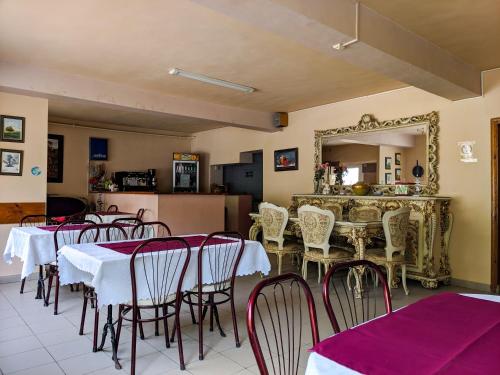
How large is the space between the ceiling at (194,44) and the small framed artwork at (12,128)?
3.02ft

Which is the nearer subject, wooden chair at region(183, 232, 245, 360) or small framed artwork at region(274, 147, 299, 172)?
wooden chair at region(183, 232, 245, 360)

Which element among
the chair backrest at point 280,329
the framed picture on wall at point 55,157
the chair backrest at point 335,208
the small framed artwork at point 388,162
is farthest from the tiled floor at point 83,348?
the framed picture on wall at point 55,157

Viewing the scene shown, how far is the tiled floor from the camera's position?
2441 mm

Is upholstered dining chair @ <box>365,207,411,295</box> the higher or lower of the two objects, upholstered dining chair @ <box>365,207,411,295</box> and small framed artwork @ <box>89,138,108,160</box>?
the lower

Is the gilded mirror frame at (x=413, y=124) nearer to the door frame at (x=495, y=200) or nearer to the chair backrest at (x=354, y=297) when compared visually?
the door frame at (x=495, y=200)

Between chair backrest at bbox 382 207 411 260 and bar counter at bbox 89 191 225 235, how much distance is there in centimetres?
316

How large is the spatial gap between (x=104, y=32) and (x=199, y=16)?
98 centimetres

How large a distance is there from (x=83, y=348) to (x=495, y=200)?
4559 mm

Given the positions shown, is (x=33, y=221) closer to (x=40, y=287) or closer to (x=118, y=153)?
(x=40, y=287)

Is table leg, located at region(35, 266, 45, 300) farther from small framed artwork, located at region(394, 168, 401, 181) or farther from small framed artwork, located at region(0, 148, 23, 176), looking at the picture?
small framed artwork, located at region(394, 168, 401, 181)

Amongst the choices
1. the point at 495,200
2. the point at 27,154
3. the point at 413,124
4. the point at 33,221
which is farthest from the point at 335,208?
the point at 27,154

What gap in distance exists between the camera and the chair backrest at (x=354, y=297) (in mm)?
1617

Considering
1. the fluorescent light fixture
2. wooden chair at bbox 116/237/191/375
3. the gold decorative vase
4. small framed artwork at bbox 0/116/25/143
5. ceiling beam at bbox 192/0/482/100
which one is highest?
the fluorescent light fixture

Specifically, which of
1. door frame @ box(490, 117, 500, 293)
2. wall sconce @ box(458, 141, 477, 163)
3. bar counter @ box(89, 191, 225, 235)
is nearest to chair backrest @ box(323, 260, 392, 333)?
door frame @ box(490, 117, 500, 293)
